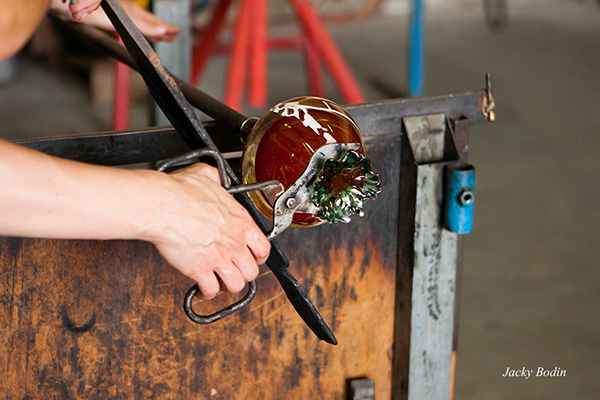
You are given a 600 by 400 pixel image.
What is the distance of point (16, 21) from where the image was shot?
1.84 feet

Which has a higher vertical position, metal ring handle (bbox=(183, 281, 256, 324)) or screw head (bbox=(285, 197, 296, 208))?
screw head (bbox=(285, 197, 296, 208))

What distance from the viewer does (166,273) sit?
2.77ft

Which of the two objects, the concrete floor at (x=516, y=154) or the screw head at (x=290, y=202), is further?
the concrete floor at (x=516, y=154)

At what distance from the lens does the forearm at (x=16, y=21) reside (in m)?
0.55

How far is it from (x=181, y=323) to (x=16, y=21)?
0.44 metres

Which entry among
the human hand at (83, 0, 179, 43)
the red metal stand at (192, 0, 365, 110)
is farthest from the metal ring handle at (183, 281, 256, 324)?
the red metal stand at (192, 0, 365, 110)

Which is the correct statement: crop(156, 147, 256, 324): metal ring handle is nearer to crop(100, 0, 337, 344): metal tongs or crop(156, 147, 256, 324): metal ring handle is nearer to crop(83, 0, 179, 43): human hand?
crop(100, 0, 337, 344): metal tongs

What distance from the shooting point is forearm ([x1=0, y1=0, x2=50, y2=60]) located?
55 centimetres

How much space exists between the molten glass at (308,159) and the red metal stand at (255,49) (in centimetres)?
180

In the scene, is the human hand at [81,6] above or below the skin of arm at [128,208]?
above

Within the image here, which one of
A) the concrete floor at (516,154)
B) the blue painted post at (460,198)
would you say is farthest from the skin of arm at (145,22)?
the concrete floor at (516,154)

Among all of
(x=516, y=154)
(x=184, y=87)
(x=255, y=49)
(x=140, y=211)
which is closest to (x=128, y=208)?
(x=140, y=211)

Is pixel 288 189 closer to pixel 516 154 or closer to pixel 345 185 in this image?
pixel 345 185

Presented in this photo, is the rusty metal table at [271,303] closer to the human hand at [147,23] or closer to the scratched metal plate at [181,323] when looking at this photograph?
the scratched metal plate at [181,323]
